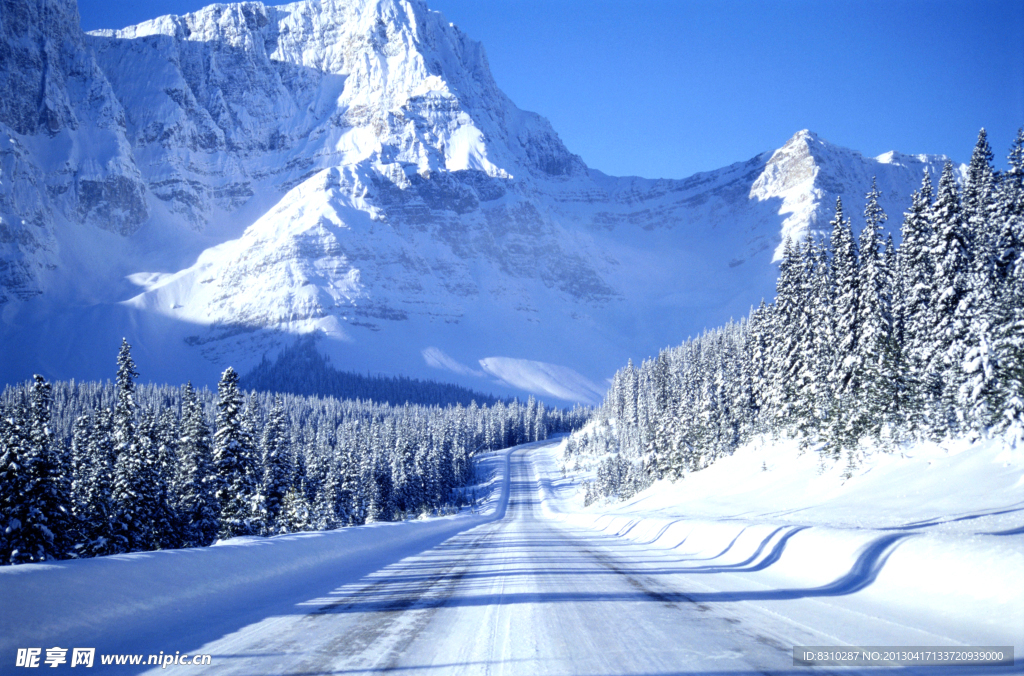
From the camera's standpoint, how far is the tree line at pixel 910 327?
74.6 feet

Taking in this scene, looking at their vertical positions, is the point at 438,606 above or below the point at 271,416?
below

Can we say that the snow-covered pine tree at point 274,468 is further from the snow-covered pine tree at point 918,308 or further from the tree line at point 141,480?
the snow-covered pine tree at point 918,308

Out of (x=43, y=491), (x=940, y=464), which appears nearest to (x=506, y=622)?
(x=940, y=464)

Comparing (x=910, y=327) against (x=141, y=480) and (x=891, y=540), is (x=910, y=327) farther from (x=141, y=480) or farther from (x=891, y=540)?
(x=141, y=480)

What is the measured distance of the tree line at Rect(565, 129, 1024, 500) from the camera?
22.7m

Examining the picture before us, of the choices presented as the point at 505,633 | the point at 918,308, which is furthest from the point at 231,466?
the point at 918,308

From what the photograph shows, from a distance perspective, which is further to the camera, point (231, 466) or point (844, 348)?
point (844, 348)

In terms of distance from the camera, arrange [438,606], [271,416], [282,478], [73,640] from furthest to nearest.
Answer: [271,416] < [282,478] < [438,606] < [73,640]

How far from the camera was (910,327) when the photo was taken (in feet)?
98.8

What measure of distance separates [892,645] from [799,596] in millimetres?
2812

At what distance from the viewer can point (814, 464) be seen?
34250 millimetres

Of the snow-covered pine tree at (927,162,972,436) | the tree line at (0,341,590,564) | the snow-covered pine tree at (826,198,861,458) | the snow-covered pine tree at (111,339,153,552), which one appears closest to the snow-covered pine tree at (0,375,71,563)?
the tree line at (0,341,590,564)

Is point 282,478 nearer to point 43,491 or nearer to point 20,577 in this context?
point 43,491

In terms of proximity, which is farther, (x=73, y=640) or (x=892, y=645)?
(x=73, y=640)
